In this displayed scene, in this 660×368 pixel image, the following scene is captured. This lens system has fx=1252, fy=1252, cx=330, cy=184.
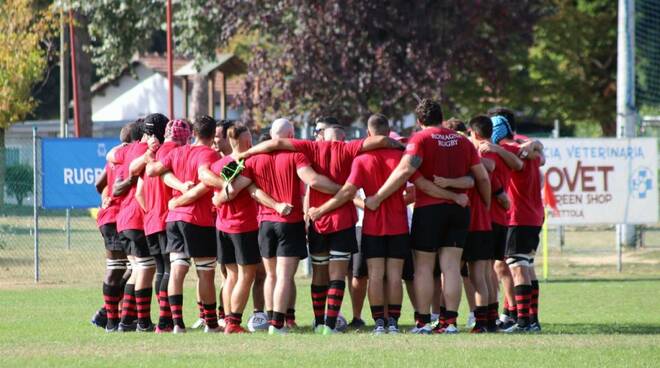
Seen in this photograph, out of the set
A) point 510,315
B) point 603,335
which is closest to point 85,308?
point 510,315

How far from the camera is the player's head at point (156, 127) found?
12727 mm

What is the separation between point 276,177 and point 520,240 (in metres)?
2.74

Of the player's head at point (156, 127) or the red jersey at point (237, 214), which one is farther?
the player's head at point (156, 127)

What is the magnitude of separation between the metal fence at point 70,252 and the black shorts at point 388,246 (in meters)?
9.24

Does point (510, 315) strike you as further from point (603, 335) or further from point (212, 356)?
point (212, 356)

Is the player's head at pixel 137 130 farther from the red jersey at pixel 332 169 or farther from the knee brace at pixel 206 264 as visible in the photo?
the red jersey at pixel 332 169

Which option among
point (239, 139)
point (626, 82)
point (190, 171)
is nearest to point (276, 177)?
point (239, 139)

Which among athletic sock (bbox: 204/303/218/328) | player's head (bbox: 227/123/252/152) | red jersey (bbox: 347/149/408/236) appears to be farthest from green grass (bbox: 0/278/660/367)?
player's head (bbox: 227/123/252/152)

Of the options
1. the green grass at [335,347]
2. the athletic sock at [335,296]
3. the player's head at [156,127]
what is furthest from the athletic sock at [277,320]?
the player's head at [156,127]

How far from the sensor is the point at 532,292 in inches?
519

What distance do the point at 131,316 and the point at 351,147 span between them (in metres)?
2.87

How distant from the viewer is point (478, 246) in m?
12.6

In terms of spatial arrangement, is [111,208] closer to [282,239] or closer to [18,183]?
[282,239]

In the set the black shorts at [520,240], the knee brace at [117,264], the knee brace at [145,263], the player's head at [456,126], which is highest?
the player's head at [456,126]
